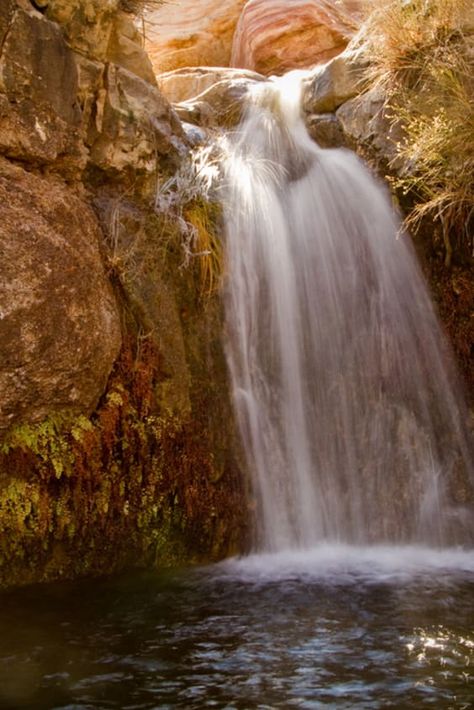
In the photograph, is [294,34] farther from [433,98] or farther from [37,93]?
[37,93]

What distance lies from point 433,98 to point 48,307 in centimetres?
407

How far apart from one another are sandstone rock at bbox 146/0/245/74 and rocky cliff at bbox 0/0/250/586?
7281mm

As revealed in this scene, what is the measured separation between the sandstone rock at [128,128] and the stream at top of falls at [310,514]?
871 mm

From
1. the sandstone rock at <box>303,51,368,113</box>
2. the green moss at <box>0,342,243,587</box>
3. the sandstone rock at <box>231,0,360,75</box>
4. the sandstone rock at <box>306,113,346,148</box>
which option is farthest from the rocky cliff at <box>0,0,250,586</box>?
the sandstone rock at <box>231,0,360,75</box>

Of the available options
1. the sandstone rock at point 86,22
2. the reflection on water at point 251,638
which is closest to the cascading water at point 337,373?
the reflection on water at point 251,638

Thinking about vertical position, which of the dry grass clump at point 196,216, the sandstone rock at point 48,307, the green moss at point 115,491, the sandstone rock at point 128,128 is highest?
the sandstone rock at point 128,128

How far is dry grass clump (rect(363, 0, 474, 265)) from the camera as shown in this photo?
20.4 feet

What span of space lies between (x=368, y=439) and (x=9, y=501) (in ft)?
9.56

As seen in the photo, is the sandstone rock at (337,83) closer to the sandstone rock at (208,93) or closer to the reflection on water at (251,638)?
the sandstone rock at (208,93)

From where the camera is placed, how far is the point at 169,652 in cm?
368

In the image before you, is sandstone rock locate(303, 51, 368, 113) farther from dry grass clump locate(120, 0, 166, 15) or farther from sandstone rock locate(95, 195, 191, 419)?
sandstone rock locate(95, 195, 191, 419)

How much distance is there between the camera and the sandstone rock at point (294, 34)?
37.1ft

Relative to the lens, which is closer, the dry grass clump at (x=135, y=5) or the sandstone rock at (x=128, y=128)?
the sandstone rock at (x=128, y=128)

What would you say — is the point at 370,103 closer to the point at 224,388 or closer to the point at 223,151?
the point at 223,151
